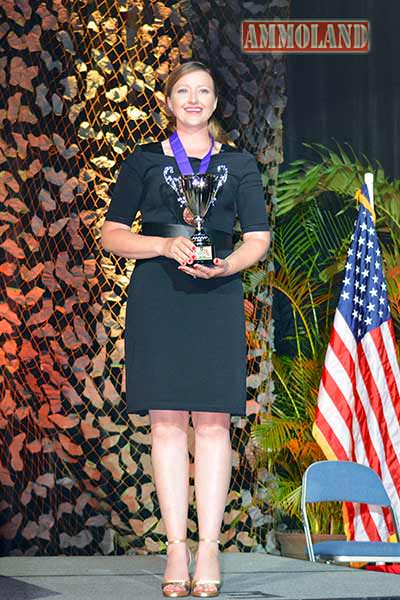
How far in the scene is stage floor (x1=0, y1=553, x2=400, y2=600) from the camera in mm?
2734

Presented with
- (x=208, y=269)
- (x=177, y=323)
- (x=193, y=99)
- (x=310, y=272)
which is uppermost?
(x=193, y=99)

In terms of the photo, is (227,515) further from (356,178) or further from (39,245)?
(356,178)

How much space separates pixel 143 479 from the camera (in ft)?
15.1

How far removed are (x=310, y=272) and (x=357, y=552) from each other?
6.40ft

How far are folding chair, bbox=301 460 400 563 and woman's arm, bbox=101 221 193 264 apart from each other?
1434 mm

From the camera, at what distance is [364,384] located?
4.90 m

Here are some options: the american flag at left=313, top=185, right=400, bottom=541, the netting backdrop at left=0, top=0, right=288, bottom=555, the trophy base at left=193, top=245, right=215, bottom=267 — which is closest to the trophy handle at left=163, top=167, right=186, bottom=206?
the trophy base at left=193, top=245, right=215, bottom=267

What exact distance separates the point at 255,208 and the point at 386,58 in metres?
3.16

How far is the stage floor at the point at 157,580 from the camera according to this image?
8.97 feet

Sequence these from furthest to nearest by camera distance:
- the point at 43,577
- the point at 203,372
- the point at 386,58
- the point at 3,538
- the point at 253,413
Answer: the point at 386,58, the point at 253,413, the point at 3,538, the point at 43,577, the point at 203,372

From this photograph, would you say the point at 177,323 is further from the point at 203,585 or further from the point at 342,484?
the point at 342,484

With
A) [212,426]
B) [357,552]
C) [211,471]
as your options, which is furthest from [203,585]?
[357,552]

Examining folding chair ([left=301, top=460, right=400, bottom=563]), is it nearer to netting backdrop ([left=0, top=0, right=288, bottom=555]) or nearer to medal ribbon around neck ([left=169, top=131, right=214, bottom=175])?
netting backdrop ([left=0, top=0, right=288, bottom=555])

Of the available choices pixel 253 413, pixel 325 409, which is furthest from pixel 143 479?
pixel 325 409
